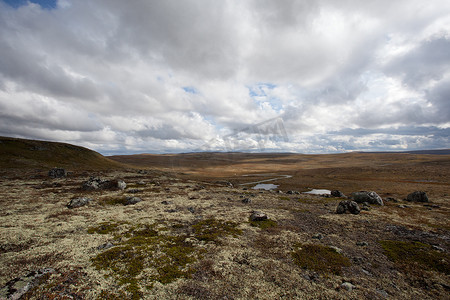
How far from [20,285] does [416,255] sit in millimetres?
23802

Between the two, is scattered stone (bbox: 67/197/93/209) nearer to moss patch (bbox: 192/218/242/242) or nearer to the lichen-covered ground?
the lichen-covered ground

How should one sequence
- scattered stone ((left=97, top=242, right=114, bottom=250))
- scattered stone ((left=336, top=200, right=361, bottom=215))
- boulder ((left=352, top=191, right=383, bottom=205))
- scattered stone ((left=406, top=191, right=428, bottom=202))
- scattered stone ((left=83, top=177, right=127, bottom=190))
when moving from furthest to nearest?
scattered stone ((left=83, top=177, right=127, bottom=190))
scattered stone ((left=406, top=191, right=428, bottom=202))
boulder ((left=352, top=191, right=383, bottom=205))
scattered stone ((left=336, top=200, right=361, bottom=215))
scattered stone ((left=97, top=242, right=114, bottom=250))

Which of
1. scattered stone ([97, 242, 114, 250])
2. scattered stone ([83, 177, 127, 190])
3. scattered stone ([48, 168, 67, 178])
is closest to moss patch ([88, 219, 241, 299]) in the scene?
scattered stone ([97, 242, 114, 250])

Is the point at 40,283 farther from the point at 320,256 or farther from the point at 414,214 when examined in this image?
the point at 414,214

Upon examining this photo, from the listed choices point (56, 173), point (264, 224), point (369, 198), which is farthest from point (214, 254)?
point (56, 173)

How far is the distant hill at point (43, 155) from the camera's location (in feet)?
240

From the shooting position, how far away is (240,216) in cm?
2144

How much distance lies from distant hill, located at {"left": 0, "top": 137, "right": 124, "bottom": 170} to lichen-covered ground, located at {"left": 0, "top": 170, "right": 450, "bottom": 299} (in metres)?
74.8

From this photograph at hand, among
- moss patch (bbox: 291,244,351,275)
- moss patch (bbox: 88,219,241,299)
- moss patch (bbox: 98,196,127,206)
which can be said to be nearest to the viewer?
moss patch (bbox: 88,219,241,299)

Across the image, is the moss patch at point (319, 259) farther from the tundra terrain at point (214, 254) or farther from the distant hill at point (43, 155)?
the distant hill at point (43, 155)

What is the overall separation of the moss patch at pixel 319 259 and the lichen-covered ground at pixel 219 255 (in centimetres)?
7

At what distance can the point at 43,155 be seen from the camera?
9056cm

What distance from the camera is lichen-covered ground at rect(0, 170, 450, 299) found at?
30.0 ft

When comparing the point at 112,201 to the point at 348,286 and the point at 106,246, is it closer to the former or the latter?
the point at 106,246
